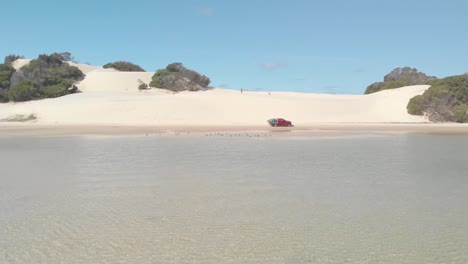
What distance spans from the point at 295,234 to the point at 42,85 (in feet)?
199

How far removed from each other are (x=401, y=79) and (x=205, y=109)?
155ft

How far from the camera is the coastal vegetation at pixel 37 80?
5625 cm

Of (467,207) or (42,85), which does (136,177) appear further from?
(42,85)

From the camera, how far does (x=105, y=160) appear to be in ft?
49.1

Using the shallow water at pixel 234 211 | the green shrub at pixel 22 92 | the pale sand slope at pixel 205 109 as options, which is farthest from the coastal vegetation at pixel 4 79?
the shallow water at pixel 234 211

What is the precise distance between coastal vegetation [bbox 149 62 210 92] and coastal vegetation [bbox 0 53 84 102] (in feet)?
39.2

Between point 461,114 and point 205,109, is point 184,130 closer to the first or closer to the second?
point 205,109

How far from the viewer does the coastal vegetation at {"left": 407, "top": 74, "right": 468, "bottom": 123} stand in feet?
145

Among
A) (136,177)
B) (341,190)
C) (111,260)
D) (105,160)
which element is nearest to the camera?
(111,260)

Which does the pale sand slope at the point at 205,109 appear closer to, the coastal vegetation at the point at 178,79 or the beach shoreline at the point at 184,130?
the beach shoreline at the point at 184,130

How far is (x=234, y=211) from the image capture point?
7812 millimetres

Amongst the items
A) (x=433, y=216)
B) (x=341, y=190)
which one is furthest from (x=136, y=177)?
(x=433, y=216)

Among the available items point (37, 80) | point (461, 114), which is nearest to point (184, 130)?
point (461, 114)

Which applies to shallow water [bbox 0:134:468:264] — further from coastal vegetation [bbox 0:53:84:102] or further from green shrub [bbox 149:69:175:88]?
green shrub [bbox 149:69:175:88]
